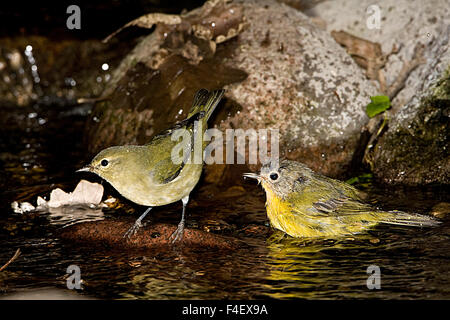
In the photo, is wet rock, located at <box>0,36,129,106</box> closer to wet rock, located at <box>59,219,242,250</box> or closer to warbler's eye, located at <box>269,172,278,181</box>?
wet rock, located at <box>59,219,242,250</box>

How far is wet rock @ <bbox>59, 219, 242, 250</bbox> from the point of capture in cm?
516

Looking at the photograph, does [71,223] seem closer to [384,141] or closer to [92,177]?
[92,177]

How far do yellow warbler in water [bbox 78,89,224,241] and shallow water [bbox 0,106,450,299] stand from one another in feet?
1.55

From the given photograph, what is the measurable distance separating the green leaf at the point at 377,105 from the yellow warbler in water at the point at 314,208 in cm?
179

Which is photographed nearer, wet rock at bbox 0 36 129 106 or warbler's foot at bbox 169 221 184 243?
warbler's foot at bbox 169 221 184 243

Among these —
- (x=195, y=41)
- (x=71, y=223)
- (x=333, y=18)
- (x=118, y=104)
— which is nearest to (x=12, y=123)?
(x=118, y=104)

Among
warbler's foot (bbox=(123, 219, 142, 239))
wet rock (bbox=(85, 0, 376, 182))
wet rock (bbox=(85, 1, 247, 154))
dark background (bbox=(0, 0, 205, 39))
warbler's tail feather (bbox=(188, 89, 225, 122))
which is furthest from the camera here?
dark background (bbox=(0, 0, 205, 39))

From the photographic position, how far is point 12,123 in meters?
10.4

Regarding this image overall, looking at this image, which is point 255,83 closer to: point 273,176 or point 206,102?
point 206,102

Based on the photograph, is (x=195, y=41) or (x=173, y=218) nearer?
(x=173, y=218)

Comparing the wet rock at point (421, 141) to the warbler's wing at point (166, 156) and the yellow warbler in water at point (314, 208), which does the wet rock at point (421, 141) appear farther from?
the warbler's wing at point (166, 156)

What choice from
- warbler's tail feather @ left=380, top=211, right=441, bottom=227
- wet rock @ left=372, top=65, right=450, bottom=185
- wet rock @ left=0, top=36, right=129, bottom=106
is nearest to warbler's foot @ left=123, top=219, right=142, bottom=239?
Answer: warbler's tail feather @ left=380, top=211, right=441, bottom=227

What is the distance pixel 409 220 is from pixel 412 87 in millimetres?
3028

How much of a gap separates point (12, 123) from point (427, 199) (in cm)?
749
